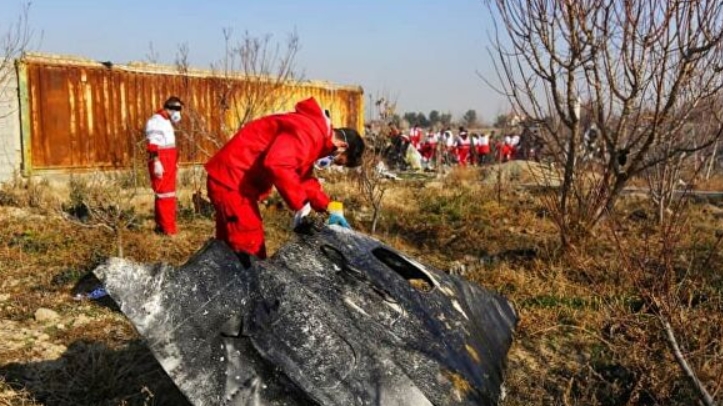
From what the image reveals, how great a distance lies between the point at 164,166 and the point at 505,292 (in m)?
3.94

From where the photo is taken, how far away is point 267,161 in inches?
128

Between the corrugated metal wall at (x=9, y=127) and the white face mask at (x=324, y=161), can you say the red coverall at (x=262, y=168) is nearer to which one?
the white face mask at (x=324, y=161)

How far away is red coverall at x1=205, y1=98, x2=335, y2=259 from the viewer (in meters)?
3.28

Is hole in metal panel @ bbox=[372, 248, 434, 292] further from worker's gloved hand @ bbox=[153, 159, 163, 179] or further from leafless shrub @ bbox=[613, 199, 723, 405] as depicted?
worker's gloved hand @ bbox=[153, 159, 163, 179]

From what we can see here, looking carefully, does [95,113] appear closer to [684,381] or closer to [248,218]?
[248,218]

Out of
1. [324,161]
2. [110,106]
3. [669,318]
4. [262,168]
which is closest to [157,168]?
[262,168]

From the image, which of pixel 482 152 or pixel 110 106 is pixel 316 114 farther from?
pixel 482 152

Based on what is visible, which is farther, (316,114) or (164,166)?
(164,166)

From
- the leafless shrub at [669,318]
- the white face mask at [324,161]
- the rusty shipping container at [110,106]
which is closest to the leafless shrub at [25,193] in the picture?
the rusty shipping container at [110,106]

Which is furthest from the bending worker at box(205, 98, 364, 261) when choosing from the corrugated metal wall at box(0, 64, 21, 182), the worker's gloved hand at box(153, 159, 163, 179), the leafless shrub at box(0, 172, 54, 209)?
the corrugated metal wall at box(0, 64, 21, 182)

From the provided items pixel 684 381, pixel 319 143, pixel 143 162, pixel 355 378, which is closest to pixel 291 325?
pixel 355 378

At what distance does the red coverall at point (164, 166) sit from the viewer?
22.2 ft

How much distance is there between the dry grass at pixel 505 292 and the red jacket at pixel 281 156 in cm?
115

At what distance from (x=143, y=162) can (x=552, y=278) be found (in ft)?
26.5
